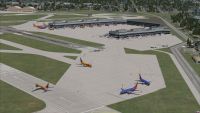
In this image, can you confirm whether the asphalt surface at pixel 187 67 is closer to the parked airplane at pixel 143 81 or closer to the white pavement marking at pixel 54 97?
the parked airplane at pixel 143 81

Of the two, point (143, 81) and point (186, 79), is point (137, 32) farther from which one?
point (143, 81)

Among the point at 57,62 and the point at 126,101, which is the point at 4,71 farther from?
the point at 126,101

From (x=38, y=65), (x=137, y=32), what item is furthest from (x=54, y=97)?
(x=137, y=32)

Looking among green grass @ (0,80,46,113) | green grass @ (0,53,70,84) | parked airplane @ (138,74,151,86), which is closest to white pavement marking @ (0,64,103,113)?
green grass @ (0,80,46,113)

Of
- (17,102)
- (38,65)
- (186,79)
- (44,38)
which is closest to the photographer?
(17,102)

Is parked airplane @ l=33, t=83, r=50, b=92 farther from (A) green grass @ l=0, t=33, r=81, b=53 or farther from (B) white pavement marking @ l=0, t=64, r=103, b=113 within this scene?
(A) green grass @ l=0, t=33, r=81, b=53

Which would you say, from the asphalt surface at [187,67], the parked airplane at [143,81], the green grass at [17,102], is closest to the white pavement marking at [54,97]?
the green grass at [17,102]
